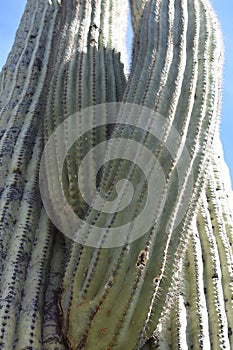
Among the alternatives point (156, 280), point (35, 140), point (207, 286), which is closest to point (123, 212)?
point (156, 280)

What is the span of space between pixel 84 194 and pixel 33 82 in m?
1.28

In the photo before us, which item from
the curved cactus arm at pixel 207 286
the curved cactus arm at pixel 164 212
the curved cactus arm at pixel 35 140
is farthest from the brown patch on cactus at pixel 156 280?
the curved cactus arm at pixel 35 140

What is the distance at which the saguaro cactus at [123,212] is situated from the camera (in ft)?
7.64

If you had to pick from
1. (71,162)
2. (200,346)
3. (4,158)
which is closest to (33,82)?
(4,158)

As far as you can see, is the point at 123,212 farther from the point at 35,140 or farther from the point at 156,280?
the point at 35,140

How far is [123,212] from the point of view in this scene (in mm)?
2461

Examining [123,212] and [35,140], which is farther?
[35,140]

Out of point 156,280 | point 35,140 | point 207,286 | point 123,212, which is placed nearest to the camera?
point 156,280

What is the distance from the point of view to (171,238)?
249 centimetres

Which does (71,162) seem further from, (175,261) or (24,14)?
(24,14)

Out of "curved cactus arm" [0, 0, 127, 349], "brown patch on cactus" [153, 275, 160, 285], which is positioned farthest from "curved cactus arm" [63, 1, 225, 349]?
"curved cactus arm" [0, 0, 127, 349]

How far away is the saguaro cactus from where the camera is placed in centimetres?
233

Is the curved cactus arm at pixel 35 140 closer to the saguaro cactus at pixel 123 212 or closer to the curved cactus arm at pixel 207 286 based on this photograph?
the saguaro cactus at pixel 123 212

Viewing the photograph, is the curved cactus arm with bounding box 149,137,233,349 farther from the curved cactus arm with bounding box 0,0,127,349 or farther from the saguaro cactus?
the curved cactus arm with bounding box 0,0,127,349
